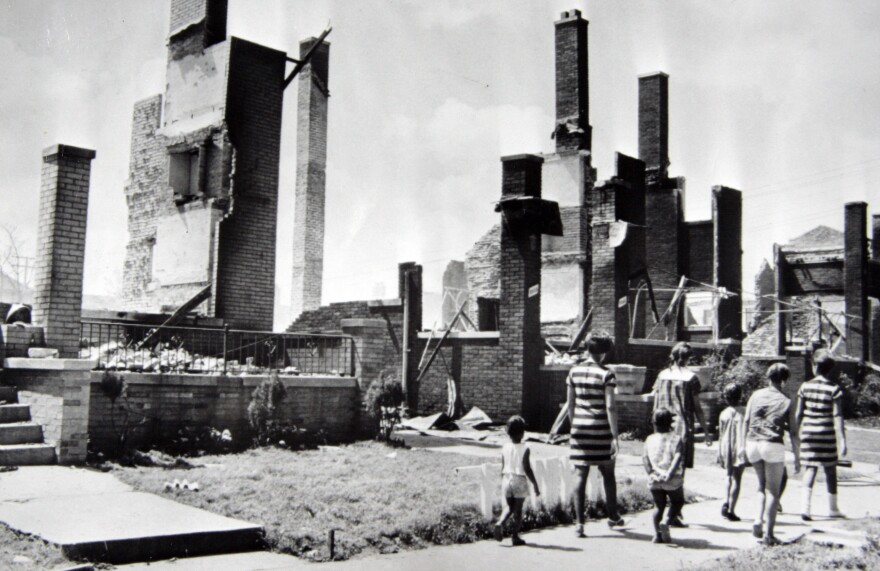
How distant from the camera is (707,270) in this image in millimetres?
25172

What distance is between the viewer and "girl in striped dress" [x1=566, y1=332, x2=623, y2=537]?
655cm

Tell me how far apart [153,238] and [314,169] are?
14.1m

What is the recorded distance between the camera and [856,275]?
1047 inches

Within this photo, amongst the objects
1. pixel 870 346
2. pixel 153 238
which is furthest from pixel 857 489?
pixel 870 346

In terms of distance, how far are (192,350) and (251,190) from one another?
3979mm

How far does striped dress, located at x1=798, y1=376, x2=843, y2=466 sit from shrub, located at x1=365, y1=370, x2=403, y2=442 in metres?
5.98

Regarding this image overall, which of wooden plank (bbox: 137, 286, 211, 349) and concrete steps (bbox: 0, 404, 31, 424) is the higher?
wooden plank (bbox: 137, 286, 211, 349)

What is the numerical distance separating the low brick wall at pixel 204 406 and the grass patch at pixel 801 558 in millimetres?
7119

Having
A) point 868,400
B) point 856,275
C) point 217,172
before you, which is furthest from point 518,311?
point 856,275

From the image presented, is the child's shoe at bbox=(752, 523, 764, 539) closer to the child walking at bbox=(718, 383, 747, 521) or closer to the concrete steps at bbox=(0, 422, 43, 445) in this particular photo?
the child walking at bbox=(718, 383, 747, 521)

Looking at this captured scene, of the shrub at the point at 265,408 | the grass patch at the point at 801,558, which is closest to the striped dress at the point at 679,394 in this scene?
the grass patch at the point at 801,558

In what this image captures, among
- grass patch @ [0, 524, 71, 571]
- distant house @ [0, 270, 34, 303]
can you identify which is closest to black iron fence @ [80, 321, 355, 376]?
grass patch @ [0, 524, 71, 571]

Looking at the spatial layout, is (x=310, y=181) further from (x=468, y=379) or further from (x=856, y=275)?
(x=856, y=275)

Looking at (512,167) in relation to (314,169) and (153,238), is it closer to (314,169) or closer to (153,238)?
(153,238)
